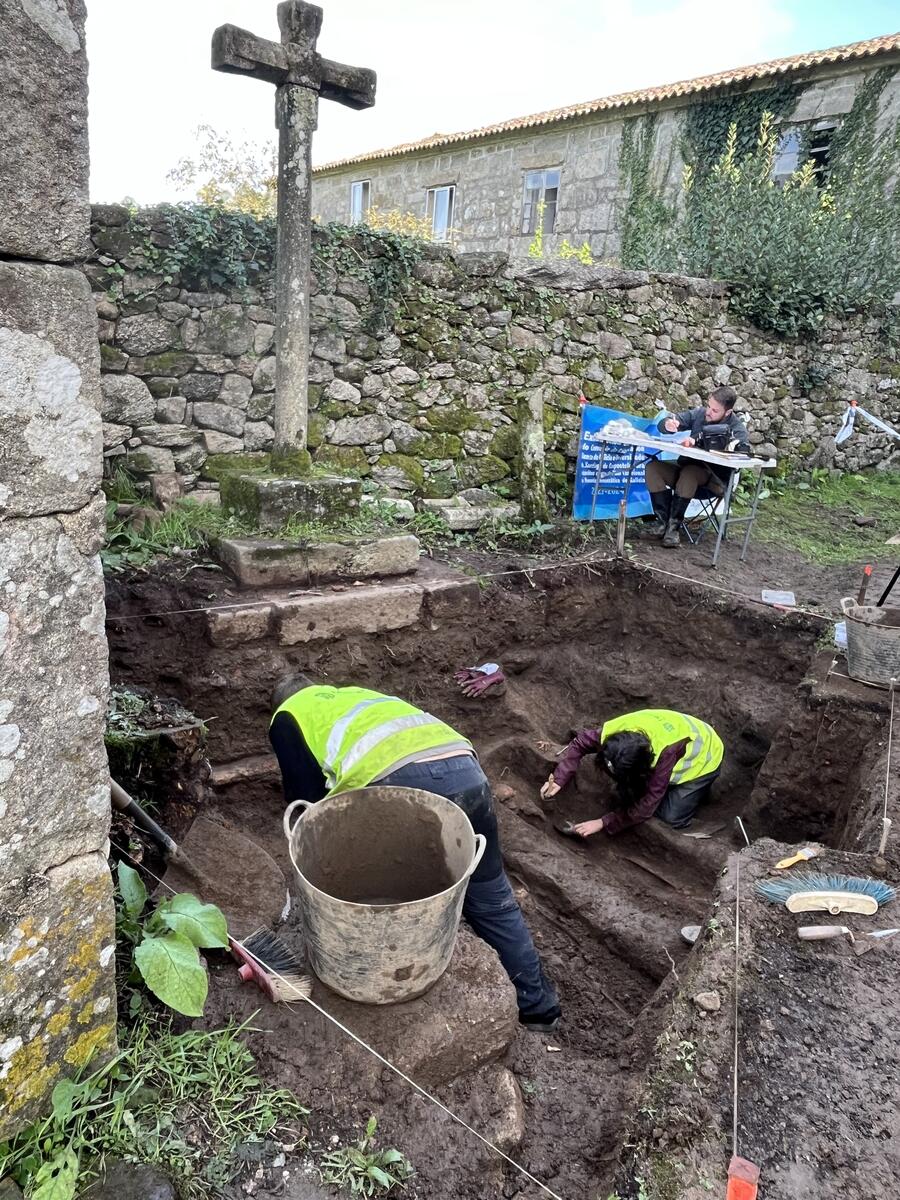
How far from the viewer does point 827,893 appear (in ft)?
8.09

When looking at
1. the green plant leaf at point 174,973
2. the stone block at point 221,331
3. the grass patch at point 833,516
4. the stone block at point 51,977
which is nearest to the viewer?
the stone block at point 51,977

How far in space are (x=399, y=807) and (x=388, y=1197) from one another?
1093 mm

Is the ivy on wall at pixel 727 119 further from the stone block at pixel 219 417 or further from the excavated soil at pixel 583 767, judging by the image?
the stone block at pixel 219 417

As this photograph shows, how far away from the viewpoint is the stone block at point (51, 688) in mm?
1474

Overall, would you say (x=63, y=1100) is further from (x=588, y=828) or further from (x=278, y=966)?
(x=588, y=828)

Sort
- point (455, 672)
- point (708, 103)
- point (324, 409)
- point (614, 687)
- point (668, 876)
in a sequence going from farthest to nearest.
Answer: point (708, 103) < point (324, 409) < point (614, 687) < point (455, 672) < point (668, 876)

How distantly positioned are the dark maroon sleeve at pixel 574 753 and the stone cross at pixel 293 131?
9.09 ft

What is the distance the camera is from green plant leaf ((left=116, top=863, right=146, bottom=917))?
84.8 inches

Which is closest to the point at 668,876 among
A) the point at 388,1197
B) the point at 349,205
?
the point at 388,1197

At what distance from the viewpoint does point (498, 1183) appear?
2100 mm

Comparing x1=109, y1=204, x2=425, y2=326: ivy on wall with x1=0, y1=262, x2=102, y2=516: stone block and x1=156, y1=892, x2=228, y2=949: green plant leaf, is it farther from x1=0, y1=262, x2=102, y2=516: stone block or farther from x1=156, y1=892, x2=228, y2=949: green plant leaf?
x1=156, y1=892, x2=228, y2=949: green plant leaf

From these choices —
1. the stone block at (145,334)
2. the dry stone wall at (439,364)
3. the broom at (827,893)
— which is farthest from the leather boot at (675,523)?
the broom at (827,893)

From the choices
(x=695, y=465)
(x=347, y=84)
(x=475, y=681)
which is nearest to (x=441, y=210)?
(x=695, y=465)

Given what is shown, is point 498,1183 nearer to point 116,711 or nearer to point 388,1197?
point 388,1197
